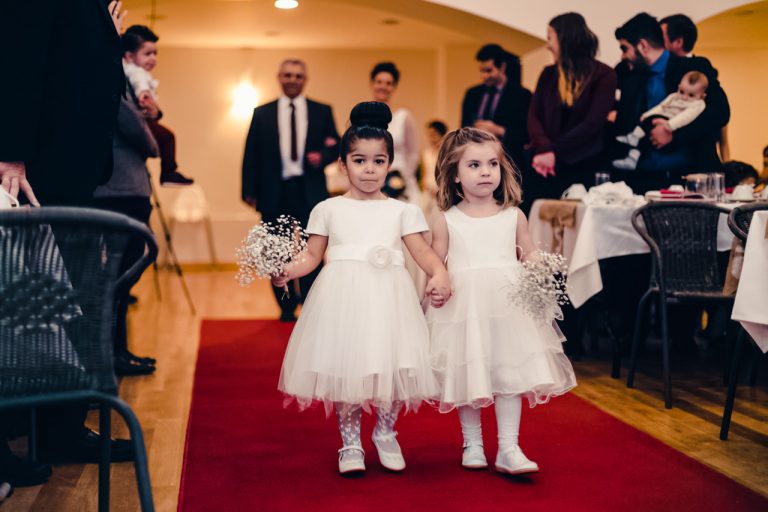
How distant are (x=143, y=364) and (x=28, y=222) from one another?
3045 mm

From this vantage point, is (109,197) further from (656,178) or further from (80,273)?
(656,178)

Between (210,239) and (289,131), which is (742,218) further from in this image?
(210,239)

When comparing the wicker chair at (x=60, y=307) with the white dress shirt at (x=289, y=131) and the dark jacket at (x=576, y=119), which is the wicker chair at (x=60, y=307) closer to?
the dark jacket at (x=576, y=119)

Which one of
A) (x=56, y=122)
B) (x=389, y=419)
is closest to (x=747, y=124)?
(x=389, y=419)

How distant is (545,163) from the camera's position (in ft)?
16.6

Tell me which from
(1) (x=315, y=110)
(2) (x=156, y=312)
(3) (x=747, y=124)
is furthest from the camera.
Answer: (3) (x=747, y=124)

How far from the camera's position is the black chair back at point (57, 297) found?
63.7 inches

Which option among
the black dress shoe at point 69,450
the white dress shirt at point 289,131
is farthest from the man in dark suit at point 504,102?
the black dress shoe at point 69,450

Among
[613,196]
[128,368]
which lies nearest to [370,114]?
[613,196]

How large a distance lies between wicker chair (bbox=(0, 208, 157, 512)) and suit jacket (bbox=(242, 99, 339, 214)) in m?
4.46

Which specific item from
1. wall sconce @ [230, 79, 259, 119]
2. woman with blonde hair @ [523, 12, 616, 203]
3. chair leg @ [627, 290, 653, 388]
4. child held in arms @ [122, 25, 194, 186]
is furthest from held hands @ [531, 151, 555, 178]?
wall sconce @ [230, 79, 259, 119]

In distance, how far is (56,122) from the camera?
2.51 metres

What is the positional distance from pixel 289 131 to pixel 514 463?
3.95 m

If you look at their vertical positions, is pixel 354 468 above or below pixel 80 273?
below
